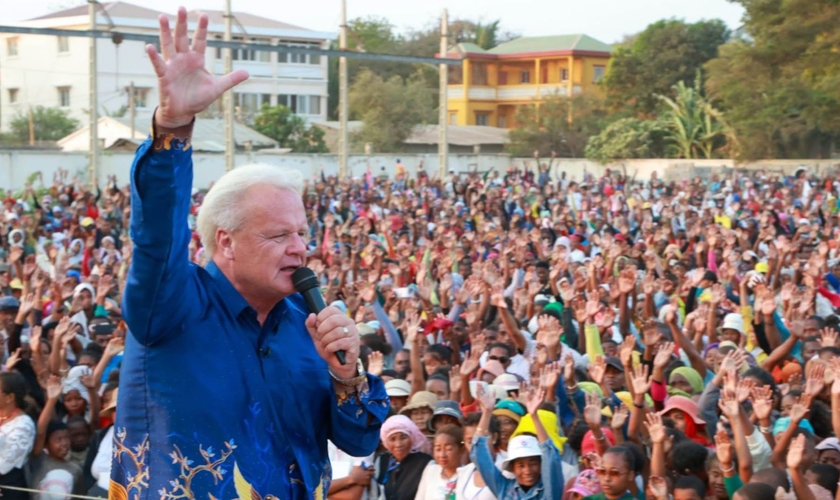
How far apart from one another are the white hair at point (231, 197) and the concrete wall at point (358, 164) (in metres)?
20.6

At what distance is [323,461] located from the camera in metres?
2.55

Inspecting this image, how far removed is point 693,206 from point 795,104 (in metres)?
16.8

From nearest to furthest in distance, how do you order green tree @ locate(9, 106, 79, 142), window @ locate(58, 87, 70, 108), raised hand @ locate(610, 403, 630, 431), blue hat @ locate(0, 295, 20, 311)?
raised hand @ locate(610, 403, 630, 431) → blue hat @ locate(0, 295, 20, 311) → green tree @ locate(9, 106, 79, 142) → window @ locate(58, 87, 70, 108)

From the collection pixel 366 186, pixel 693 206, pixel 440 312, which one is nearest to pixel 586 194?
pixel 693 206

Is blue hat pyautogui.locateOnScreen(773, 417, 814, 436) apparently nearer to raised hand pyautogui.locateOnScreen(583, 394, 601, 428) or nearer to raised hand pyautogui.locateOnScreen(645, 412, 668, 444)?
raised hand pyautogui.locateOnScreen(645, 412, 668, 444)

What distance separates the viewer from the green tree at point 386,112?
152 ft

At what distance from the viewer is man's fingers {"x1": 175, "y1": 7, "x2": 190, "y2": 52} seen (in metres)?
2.14

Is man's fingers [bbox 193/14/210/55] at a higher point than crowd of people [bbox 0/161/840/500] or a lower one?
higher

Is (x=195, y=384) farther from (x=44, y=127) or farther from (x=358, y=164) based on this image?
(x=44, y=127)

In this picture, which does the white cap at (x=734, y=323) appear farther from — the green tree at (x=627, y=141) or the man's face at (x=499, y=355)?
the green tree at (x=627, y=141)

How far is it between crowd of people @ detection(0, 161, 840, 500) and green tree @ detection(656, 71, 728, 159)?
27.0m

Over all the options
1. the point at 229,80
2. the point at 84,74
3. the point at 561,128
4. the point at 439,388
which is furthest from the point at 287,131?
the point at 229,80

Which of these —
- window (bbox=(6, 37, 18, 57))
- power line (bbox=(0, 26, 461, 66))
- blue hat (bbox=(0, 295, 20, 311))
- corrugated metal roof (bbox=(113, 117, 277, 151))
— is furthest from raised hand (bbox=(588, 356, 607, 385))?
window (bbox=(6, 37, 18, 57))

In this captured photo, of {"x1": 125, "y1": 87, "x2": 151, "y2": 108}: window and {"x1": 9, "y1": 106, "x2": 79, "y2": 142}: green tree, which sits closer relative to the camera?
{"x1": 9, "y1": 106, "x2": 79, "y2": 142}: green tree
